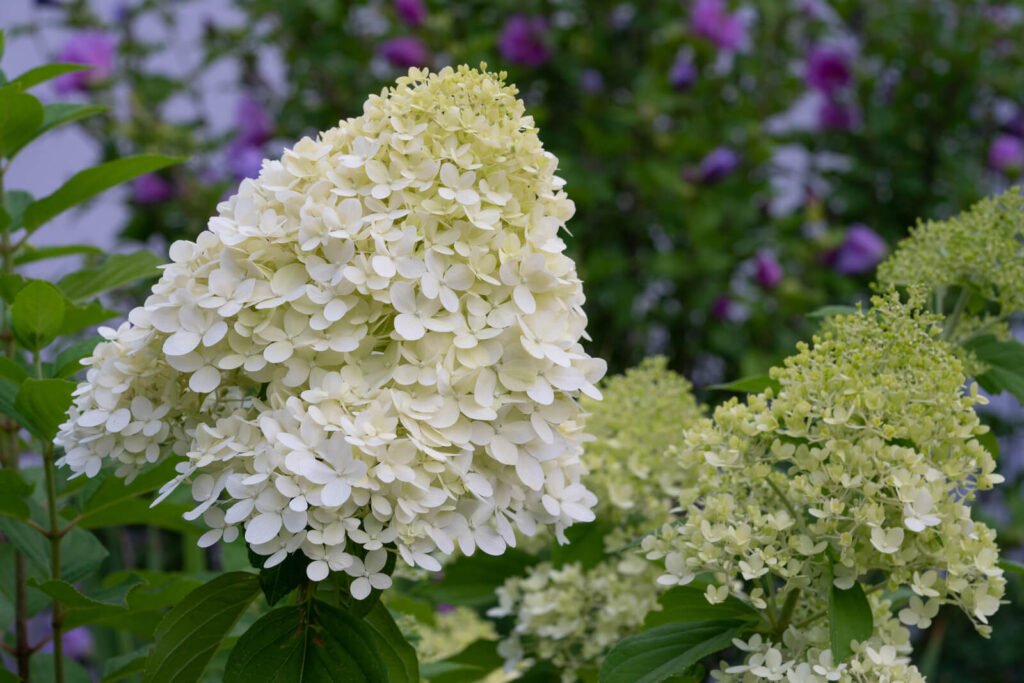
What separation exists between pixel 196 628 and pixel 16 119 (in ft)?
1.90

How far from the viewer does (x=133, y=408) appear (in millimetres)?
893

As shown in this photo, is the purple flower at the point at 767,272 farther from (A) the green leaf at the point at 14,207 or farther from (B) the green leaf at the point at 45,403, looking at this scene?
(B) the green leaf at the point at 45,403

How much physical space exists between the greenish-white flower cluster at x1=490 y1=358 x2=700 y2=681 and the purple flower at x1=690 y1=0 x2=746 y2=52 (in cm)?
189

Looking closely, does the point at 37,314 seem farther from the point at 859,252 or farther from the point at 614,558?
the point at 859,252

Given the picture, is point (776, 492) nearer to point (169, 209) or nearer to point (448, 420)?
point (448, 420)

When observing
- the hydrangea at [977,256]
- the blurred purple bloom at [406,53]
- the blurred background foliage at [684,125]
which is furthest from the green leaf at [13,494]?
the blurred purple bloom at [406,53]

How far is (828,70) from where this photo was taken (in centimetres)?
340

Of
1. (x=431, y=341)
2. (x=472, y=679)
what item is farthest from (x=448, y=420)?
(x=472, y=679)

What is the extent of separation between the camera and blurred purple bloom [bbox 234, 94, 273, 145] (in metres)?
3.25

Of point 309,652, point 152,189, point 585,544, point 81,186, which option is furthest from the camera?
point 152,189

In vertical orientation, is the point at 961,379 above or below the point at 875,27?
below

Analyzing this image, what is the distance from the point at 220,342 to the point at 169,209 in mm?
2539

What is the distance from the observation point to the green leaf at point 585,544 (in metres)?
1.37

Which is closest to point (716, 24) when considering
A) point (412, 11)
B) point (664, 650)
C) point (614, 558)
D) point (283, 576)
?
point (412, 11)
